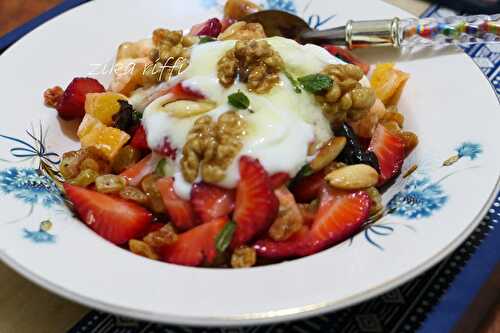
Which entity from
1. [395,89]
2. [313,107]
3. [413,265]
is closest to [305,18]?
[395,89]

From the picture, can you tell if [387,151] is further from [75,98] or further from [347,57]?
[75,98]

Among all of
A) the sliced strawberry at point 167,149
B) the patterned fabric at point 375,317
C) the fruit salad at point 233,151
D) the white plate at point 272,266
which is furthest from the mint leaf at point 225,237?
the sliced strawberry at point 167,149

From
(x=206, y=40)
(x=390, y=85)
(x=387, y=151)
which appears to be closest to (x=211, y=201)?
(x=387, y=151)

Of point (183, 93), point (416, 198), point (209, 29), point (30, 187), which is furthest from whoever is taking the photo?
point (209, 29)

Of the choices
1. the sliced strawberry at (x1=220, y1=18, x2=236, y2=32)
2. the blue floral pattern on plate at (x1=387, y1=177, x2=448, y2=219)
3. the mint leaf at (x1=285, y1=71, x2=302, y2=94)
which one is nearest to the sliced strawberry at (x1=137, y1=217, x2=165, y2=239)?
the mint leaf at (x1=285, y1=71, x2=302, y2=94)

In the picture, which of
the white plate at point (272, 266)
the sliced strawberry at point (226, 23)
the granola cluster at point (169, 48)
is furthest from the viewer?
the sliced strawberry at point (226, 23)

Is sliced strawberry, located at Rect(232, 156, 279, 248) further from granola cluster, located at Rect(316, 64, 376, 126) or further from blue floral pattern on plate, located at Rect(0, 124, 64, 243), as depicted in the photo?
blue floral pattern on plate, located at Rect(0, 124, 64, 243)

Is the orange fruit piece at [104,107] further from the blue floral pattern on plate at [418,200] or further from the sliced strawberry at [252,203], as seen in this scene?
the blue floral pattern on plate at [418,200]
